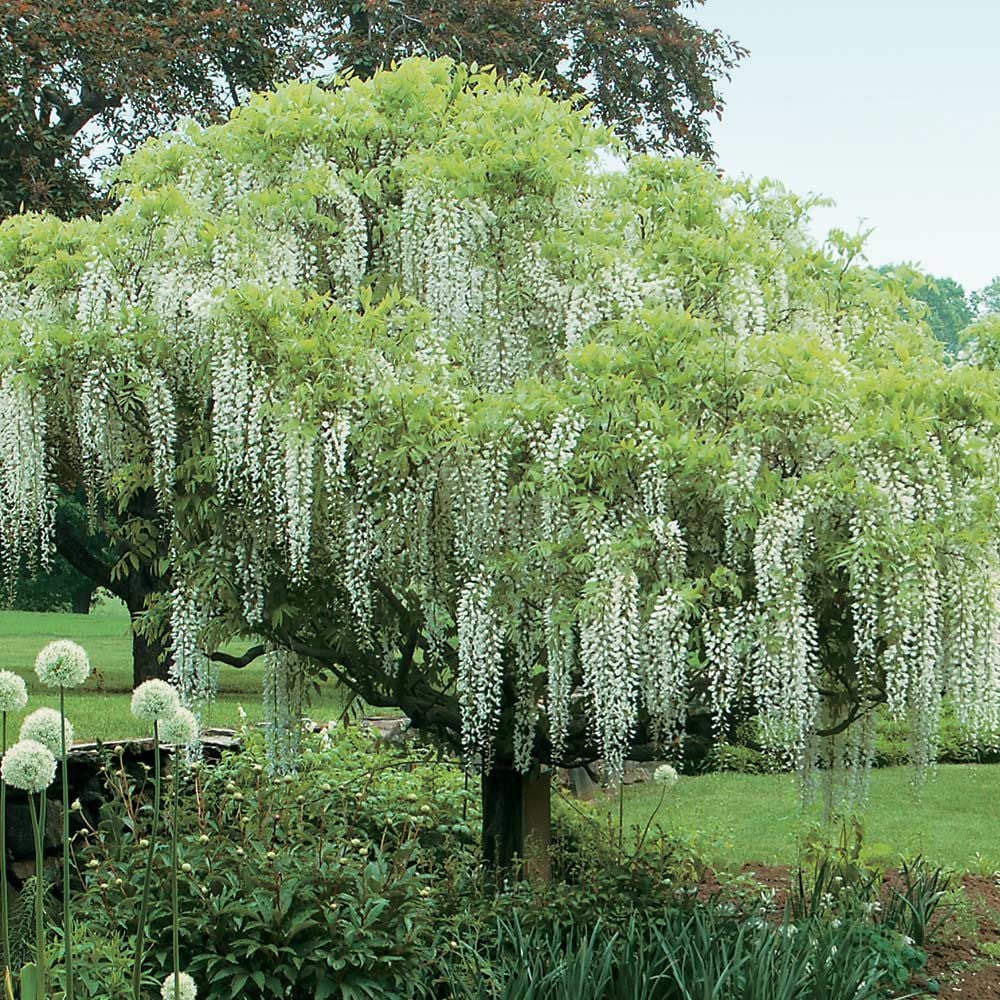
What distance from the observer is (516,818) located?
6.57 metres

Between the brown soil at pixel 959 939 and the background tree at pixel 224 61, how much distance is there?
232 inches

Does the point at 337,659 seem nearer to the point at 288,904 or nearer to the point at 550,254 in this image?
the point at 288,904

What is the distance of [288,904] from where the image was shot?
4.70 meters

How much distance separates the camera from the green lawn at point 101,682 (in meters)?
10.9

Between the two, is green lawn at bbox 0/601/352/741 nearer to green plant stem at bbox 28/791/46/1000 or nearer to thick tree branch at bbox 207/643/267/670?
thick tree branch at bbox 207/643/267/670

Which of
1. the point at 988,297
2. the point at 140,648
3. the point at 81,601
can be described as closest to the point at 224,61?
the point at 140,648

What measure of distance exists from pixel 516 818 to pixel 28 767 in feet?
13.3

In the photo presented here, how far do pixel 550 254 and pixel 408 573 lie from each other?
1520 mm

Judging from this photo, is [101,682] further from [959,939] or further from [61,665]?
[61,665]

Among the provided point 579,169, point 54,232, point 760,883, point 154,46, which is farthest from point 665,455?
point 154,46

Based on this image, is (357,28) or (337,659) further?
(357,28)

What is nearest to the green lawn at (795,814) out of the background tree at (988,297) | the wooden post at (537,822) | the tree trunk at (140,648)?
the wooden post at (537,822)

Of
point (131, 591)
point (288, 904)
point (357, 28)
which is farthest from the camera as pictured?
point (357, 28)

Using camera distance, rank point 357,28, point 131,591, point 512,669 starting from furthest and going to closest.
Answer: point 357,28 → point 131,591 → point 512,669
